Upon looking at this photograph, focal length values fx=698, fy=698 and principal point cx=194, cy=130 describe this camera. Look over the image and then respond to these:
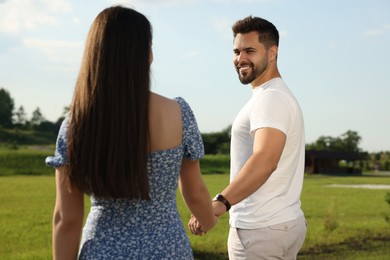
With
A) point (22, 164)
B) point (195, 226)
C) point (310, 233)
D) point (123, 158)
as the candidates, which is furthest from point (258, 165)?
point (22, 164)

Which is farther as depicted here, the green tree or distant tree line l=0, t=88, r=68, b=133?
distant tree line l=0, t=88, r=68, b=133

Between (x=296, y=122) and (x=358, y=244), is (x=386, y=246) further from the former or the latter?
(x=296, y=122)

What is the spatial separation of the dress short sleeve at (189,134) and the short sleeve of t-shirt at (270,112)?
1.04 meters

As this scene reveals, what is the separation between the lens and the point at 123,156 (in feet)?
8.18

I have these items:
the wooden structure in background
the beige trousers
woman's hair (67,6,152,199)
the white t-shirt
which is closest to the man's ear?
the white t-shirt

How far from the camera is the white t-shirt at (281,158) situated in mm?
3658

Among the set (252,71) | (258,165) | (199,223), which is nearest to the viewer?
(199,223)

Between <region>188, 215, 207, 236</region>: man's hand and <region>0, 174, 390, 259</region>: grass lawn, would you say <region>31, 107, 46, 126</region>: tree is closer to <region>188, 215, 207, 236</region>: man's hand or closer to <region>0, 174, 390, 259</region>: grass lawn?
<region>0, 174, 390, 259</region>: grass lawn

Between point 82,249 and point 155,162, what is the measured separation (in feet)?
1.41

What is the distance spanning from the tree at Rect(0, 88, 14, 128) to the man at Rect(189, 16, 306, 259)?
445 ft

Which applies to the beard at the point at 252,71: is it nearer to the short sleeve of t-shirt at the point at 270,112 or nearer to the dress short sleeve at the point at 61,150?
the short sleeve of t-shirt at the point at 270,112

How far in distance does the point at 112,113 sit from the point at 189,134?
327 mm

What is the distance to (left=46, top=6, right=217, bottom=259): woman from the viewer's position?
8.16 ft

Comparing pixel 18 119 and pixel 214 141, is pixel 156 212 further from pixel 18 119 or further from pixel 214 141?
pixel 18 119
